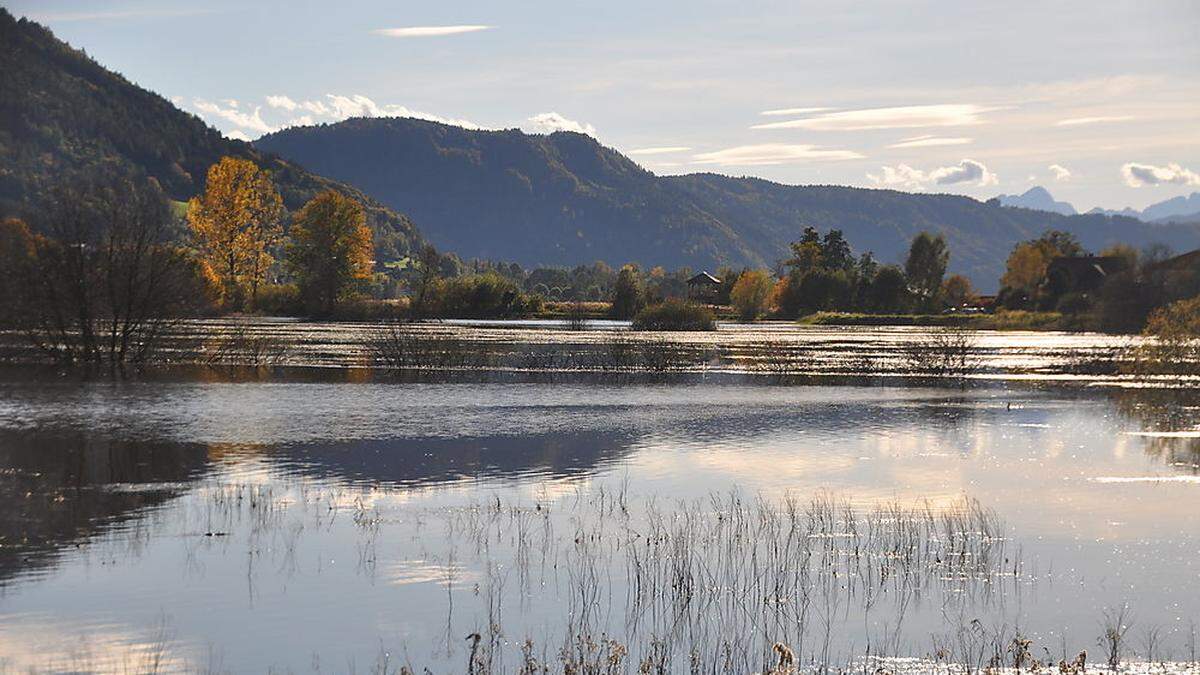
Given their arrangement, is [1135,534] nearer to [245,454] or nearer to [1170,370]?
[245,454]

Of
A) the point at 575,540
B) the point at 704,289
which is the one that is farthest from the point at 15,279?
the point at 704,289

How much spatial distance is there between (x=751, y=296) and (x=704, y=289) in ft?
102

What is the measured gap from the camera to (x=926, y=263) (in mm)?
163625

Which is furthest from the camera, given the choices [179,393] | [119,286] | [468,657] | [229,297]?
[229,297]

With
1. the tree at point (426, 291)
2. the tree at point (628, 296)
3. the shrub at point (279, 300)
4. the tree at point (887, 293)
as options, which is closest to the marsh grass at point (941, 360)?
the tree at point (426, 291)

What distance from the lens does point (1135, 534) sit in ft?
65.3

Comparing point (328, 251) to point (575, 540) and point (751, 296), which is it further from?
point (575, 540)

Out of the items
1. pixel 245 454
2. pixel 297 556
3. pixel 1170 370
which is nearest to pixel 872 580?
pixel 297 556

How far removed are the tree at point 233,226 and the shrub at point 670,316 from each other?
36.6 m

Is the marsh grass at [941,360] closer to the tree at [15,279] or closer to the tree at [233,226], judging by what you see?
the tree at [15,279]

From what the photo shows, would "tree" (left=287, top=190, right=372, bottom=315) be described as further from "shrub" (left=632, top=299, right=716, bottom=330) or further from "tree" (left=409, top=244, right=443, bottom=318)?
"shrub" (left=632, top=299, right=716, bottom=330)

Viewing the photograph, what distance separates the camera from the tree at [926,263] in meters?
162

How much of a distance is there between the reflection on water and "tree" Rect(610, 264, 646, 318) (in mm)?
95342

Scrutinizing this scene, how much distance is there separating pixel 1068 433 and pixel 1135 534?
1570cm
